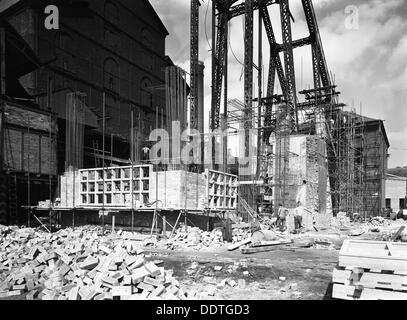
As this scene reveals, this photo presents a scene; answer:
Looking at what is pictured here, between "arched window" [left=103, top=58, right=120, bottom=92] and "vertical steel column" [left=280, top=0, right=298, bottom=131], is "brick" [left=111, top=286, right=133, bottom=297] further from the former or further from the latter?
"arched window" [left=103, top=58, right=120, bottom=92]

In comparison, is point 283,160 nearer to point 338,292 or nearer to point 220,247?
point 220,247

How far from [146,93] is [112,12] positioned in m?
8.32

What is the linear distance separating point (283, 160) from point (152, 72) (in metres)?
22.3

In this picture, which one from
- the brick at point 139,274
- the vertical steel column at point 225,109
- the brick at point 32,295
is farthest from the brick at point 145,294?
the vertical steel column at point 225,109

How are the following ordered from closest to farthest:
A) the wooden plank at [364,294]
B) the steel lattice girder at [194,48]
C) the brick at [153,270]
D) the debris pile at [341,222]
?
1. the wooden plank at [364,294]
2. the brick at [153,270]
3. the debris pile at [341,222]
4. the steel lattice girder at [194,48]

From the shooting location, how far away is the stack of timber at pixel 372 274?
17.3ft

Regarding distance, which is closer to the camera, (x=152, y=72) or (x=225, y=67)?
(x=225, y=67)

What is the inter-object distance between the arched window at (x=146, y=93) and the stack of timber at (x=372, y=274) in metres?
32.6

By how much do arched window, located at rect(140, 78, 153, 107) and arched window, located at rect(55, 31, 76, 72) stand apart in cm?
867


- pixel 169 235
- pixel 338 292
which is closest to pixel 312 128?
pixel 169 235

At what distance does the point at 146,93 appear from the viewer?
36.9 m

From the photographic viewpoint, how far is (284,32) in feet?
84.8

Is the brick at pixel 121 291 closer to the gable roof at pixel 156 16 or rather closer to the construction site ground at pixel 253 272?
the construction site ground at pixel 253 272

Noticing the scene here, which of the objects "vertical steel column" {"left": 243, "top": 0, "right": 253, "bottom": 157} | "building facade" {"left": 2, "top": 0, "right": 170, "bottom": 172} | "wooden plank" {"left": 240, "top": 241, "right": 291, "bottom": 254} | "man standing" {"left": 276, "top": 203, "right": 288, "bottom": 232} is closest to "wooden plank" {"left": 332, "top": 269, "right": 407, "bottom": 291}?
"wooden plank" {"left": 240, "top": 241, "right": 291, "bottom": 254}
